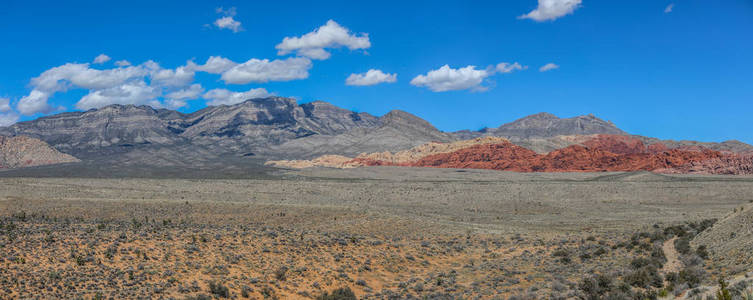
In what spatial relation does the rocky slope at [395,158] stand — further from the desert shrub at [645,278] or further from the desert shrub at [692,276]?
the desert shrub at [692,276]

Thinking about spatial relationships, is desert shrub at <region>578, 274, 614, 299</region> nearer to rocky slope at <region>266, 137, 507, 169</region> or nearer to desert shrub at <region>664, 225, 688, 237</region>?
desert shrub at <region>664, 225, 688, 237</region>

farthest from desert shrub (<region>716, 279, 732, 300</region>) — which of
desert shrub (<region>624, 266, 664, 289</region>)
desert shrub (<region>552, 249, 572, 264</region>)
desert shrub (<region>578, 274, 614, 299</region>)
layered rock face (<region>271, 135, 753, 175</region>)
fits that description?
layered rock face (<region>271, 135, 753, 175</region>)

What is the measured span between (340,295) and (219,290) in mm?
4497

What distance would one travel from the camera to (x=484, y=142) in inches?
6481

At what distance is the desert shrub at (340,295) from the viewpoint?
68.9 ft

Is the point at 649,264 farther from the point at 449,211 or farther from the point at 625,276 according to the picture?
the point at 449,211

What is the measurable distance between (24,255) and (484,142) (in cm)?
15070

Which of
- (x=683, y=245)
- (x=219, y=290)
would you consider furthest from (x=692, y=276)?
(x=219, y=290)

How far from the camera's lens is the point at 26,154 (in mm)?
183125

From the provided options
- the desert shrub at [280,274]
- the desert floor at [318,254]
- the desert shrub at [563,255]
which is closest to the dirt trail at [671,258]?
the desert floor at [318,254]

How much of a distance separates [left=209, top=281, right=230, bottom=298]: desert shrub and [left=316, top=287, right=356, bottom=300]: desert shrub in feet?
11.3

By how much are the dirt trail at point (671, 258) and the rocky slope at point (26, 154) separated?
188 meters

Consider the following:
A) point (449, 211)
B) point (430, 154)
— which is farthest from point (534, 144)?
point (449, 211)

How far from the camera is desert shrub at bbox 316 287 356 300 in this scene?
21.0 metres
